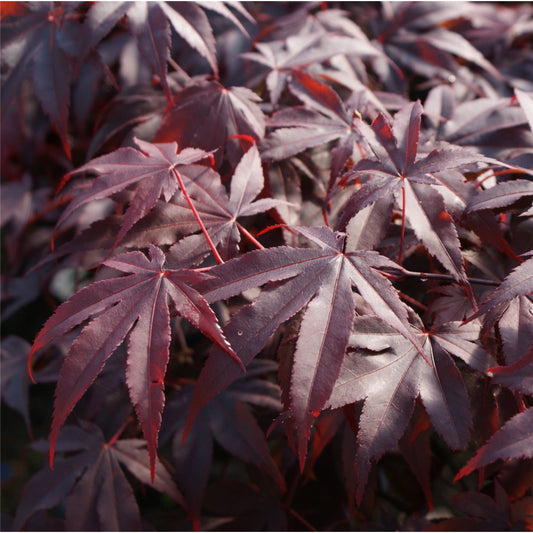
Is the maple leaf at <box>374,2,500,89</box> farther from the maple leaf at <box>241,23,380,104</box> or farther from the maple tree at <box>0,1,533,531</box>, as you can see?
the maple leaf at <box>241,23,380,104</box>

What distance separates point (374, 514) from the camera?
1.14m

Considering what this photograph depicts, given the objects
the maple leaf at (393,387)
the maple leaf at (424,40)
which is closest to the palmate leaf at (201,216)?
the maple leaf at (393,387)

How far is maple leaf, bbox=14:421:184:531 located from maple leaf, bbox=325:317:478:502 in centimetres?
42

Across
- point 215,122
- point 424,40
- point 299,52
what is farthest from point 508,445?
point 424,40

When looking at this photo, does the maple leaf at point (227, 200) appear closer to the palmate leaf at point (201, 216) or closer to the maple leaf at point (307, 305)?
the palmate leaf at point (201, 216)

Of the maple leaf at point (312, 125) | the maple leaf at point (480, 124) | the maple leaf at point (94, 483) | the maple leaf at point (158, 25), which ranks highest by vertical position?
the maple leaf at point (158, 25)

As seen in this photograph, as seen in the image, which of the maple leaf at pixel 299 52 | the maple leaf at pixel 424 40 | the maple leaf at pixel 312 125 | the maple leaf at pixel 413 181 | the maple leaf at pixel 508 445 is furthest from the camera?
the maple leaf at pixel 424 40

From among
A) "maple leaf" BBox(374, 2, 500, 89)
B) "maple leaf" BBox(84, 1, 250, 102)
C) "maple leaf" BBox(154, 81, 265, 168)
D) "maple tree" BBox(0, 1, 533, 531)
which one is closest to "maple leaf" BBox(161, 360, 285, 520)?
"maple tree" BBox(0, 1, 533, 531)

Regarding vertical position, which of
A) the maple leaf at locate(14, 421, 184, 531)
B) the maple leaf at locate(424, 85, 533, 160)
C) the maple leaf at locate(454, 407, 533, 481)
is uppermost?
the maple leaf at locate(424, 85, 533, 160)

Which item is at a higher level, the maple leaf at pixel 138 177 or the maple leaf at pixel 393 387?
the maple leaf at pixel 138 177

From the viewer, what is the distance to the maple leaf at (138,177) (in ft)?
2.54

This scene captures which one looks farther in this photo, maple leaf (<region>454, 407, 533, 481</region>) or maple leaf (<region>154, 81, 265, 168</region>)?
maple leaf (<region>154, 81, 265, 168</region>)

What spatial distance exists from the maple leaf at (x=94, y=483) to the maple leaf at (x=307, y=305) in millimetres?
394

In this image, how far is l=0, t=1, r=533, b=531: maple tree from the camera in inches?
25.6
